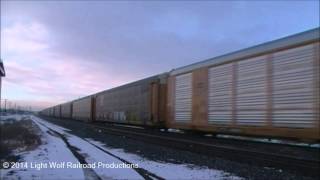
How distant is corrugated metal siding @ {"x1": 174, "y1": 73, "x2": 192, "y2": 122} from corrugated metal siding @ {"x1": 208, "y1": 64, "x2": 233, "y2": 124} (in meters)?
2.42

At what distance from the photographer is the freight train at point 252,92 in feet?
41.5

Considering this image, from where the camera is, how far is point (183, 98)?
73.0 feet

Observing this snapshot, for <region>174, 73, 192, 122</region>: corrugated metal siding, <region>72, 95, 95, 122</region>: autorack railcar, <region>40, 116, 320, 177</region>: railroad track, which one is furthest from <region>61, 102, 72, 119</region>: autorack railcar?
<region>40, 116, 320, 177</region>: railroad track

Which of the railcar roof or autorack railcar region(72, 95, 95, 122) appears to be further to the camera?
autorack railcar region(72, 95, 95, 122)

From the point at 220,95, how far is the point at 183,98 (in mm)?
4429

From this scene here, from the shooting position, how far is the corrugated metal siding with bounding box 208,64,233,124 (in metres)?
17.2

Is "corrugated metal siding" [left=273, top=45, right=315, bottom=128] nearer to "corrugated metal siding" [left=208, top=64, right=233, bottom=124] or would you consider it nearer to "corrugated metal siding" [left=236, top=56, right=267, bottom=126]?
"corrugated metal siding" [left=236, top=56, right=267, bottom=126]

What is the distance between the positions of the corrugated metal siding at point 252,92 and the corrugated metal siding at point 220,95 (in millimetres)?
740

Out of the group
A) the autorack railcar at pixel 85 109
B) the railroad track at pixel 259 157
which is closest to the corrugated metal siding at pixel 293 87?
the railroad track at pixel 259 157

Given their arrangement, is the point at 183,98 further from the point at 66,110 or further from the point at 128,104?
the point at 66,110

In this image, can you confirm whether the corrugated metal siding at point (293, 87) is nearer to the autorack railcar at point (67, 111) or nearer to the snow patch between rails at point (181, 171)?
the snow patch between rails at point (181, 171)

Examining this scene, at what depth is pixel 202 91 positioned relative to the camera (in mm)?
19750
